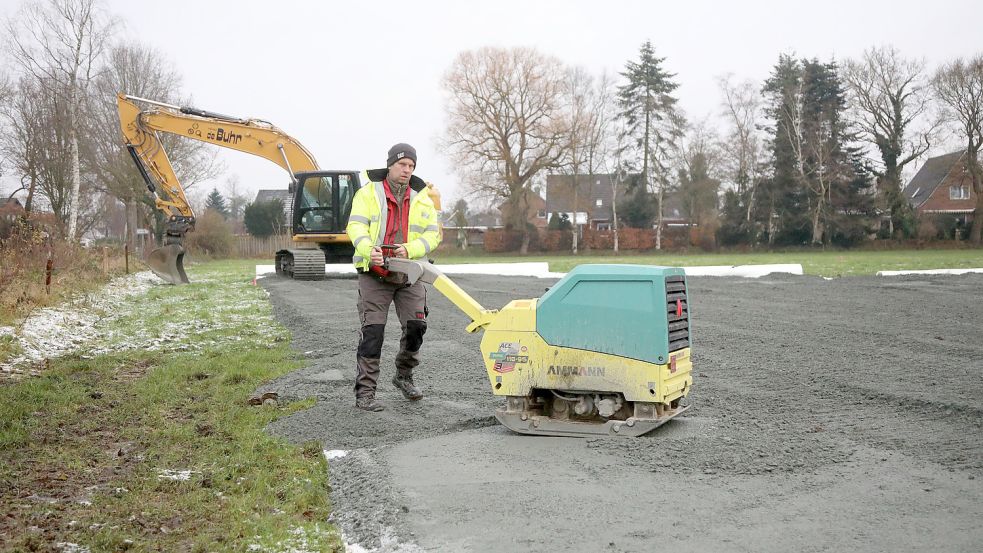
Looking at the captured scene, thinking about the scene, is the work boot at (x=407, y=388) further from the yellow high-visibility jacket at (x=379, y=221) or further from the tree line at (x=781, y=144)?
the tree line at (x=781, y=144)

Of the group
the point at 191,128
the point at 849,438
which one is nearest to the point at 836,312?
the point at 849,438

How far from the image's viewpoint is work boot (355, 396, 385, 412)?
6.43m

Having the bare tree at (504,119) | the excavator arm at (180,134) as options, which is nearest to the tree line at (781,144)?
the bare tree at (504,119)

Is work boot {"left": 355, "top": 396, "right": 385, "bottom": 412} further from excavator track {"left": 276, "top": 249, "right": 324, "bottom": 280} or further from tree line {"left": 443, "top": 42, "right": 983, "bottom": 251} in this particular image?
tree line {"left": 443, "top": 42, "right": 983, "bottom": 251}

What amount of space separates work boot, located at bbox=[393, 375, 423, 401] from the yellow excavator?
1550 cm

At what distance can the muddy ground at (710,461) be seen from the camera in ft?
12.0

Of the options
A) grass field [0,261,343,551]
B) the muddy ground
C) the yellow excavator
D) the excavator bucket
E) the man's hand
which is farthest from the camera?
the yellow excavator

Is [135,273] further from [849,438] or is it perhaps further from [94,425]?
[849,438]

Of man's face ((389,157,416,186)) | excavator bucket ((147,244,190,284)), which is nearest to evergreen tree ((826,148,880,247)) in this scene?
excavator bucket ((147,244,190,284))

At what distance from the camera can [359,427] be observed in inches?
234

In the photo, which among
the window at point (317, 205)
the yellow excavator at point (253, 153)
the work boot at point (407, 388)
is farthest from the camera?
the window at point (317, 205)

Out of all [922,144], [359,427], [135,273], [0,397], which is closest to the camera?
[359,427]

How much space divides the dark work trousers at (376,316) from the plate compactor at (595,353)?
1.13m

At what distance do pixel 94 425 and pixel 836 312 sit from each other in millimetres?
9306
